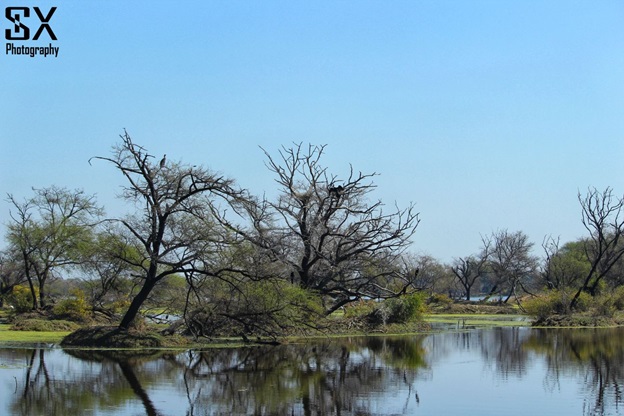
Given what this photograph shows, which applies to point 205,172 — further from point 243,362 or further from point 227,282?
point 243,362

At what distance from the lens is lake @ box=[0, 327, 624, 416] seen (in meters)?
18.9

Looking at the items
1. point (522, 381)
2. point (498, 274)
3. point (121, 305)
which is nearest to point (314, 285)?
point (121, 305)

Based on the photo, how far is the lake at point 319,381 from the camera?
1886cm

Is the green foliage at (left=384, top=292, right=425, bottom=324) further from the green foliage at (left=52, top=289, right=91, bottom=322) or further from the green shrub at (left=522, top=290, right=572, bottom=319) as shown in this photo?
the green foliage at (left=52, top=289, right=91, bottom=322)

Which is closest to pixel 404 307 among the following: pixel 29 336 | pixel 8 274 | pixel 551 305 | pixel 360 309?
pixel 360 309

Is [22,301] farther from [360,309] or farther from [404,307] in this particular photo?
[404,307]

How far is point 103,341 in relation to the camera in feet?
98.9

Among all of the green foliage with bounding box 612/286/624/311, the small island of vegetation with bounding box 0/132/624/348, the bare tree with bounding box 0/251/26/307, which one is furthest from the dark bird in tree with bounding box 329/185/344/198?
the bare tree with bounding box 0/251/26/307

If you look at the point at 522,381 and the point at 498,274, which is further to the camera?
the point at 498,274

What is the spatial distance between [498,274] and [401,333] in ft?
190

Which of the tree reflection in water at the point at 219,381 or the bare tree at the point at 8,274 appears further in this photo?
the bare tree at the point at 8,274

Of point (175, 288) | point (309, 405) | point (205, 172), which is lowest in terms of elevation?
point (309, 405)

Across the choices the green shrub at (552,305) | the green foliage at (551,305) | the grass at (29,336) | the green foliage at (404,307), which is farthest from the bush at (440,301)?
the grass at (29,336)

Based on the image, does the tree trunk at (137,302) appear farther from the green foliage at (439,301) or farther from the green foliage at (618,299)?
the green foliage at (439,301)
